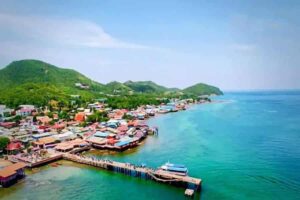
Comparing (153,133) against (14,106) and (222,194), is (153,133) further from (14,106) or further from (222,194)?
(14,106)

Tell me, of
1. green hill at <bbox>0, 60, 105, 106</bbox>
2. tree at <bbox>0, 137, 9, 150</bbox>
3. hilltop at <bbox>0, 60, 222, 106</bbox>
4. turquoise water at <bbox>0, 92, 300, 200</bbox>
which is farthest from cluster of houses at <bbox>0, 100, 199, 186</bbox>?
green hill at <bbox>0, 60, 105, 106</bbox>

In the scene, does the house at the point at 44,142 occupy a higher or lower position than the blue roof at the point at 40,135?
lower

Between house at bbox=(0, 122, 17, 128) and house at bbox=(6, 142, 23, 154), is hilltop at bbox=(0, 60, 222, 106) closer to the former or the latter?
house at bbox=(0, 122, 17, 128)

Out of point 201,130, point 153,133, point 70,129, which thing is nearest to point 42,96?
point 70,129

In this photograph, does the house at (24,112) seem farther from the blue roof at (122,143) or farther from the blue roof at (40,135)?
the blue roof at (122,143)

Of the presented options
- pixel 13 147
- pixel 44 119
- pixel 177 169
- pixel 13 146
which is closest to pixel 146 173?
pixel 177 169

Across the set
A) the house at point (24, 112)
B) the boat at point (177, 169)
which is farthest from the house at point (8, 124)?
the boat at point (177, 169)
